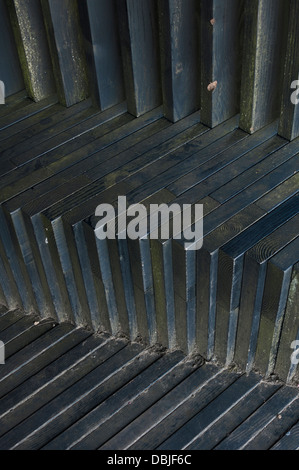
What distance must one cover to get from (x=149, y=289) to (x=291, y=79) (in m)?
1.04

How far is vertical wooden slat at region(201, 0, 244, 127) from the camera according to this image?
2.28 meters

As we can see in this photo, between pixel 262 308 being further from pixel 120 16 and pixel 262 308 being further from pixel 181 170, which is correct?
pixel 120 16

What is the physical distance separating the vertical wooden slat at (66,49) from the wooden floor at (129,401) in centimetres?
119

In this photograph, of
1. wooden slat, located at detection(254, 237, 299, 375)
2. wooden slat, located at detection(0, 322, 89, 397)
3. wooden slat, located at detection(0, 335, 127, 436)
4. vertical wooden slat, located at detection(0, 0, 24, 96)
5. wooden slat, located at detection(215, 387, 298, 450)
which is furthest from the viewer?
vertical wooden slat, located at detection(0, 0, 24, 96)

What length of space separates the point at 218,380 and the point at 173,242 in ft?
2.35

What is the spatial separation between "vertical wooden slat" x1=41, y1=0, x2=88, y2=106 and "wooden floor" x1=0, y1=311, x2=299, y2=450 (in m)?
1.19

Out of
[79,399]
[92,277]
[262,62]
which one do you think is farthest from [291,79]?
[79,399]

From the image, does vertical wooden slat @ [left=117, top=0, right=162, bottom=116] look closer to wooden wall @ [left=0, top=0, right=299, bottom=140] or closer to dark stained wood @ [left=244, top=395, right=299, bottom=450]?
wooden wall @ [left=0, top=0, right=299, bottom=140]

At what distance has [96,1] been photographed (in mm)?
2498

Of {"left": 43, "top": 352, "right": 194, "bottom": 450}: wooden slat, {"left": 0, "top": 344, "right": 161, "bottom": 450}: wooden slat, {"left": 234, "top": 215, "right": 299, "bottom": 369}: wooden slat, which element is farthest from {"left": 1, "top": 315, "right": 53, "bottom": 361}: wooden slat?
{"left": 234, "top": 215, "right": 299, "bottom": 369}: wooden slat

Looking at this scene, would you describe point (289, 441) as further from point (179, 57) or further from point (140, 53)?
point (140, 53)

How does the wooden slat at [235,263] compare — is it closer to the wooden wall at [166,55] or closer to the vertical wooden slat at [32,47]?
the wooden wall at [166,55]

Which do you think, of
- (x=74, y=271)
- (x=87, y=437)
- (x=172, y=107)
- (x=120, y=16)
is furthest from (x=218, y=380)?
(x=120, y=16)

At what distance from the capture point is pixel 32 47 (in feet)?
9.02
